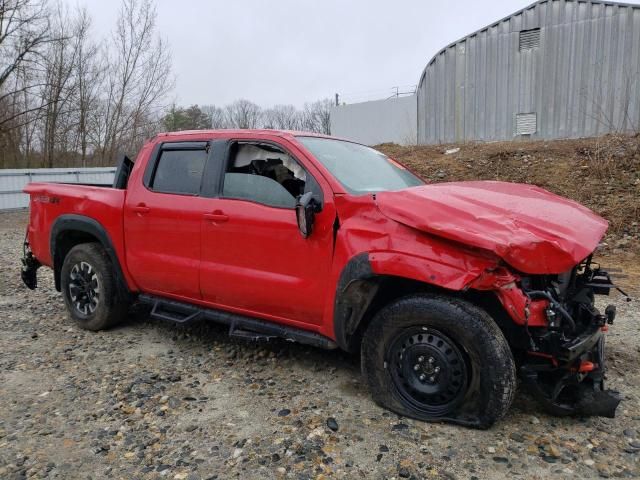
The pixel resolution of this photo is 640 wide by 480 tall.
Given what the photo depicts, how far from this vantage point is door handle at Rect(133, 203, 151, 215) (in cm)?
438

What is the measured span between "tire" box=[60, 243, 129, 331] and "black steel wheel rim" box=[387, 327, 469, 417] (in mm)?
2917

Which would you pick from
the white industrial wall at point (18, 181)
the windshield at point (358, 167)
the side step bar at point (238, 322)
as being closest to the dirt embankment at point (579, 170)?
the windshield at point (358, 167)

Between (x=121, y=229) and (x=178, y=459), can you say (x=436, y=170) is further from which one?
(x=178, y=459)

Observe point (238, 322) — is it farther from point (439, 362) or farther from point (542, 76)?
point (542, 76)

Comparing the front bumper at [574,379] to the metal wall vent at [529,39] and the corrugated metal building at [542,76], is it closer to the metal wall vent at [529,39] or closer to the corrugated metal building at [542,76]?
the corrugated metal building at [542,76]

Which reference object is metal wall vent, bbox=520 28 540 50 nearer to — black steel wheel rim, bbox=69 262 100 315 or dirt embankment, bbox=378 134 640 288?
dirt embankment, bbox=378 134 640 288

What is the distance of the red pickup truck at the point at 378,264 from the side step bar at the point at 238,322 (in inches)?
0.5

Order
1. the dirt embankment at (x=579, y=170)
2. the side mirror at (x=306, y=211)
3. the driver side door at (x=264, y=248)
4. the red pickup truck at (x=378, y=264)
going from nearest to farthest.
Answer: the red pickup truck at (x=378, y=264) < the side mirror at (x=306, y=211) < the driver side door at (x=264, y=248) < the dirt embankment at (x=579, y=170)

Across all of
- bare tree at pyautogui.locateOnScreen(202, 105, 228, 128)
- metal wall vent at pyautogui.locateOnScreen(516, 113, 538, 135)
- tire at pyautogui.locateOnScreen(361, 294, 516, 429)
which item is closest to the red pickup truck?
tire at pyautogui.locateOnScreen(361, 294, 516, 429)

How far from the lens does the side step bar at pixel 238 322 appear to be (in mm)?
3557

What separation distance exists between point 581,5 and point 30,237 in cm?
1531

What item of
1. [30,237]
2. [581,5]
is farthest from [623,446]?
[581,5]

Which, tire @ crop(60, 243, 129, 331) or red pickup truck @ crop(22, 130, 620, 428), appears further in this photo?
tire @ crop(60, 243, 129, 331)

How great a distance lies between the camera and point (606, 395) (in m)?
3.06
